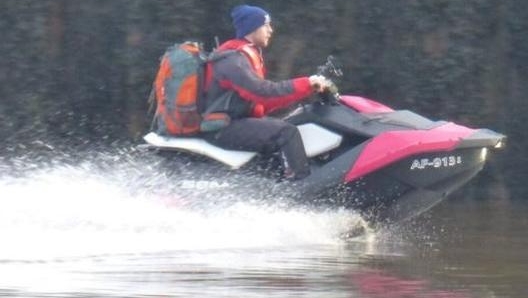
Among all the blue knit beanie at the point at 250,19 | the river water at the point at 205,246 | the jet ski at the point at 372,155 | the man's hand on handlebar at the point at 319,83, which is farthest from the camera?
the blue knit beanie at the point at 250,19

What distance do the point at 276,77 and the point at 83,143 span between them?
6.42 feet

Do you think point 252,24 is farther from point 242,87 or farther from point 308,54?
point 308,54

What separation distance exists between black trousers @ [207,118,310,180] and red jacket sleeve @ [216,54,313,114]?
0.17 meters

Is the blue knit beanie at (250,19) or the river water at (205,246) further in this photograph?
the blue knit beanie at (250,19)

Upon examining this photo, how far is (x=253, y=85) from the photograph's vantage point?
1107cm

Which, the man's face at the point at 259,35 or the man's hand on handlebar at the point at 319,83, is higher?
the man's face at the point at 259,35

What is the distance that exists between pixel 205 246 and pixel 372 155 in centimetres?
129

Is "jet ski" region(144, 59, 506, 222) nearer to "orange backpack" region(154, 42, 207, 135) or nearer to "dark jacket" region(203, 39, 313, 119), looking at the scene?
"orange backpack" region(154, 42, 207, 135)

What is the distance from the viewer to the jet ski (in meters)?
11.0

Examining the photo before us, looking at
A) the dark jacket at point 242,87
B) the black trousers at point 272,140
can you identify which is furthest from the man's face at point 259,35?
the black trousers at point 272,140

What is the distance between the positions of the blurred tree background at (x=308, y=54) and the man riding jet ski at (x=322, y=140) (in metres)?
3.55

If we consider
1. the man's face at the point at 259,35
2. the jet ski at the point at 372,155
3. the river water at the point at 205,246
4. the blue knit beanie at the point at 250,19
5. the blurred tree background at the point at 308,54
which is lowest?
the river water at the point at 205,246

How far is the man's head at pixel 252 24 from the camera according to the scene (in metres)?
11.4

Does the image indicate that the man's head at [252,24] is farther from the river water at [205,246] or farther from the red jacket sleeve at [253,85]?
the river water at [205,246]
